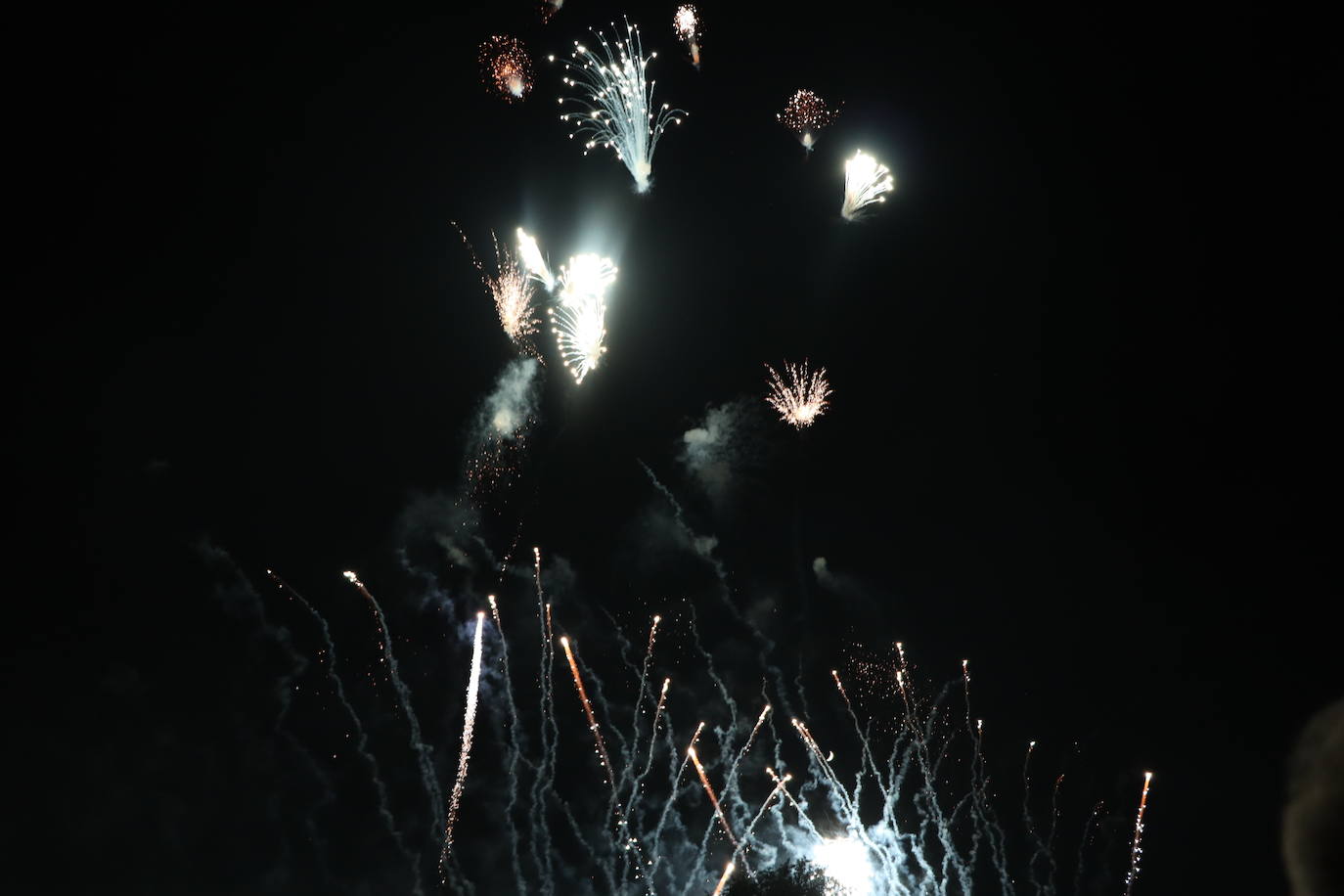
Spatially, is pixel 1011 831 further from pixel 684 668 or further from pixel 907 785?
pixel 684 668

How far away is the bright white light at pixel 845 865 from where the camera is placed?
22.9m

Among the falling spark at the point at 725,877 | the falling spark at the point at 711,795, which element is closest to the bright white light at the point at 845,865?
the falling spark at the point at 725,877

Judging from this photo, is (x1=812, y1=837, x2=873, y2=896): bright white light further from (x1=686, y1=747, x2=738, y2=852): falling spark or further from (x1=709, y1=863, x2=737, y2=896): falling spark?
(x1=686, y1=747, x2=738, y2=852): falling spark

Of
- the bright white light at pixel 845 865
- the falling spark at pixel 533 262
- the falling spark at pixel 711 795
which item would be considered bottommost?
the bright white light at pixel 845 865

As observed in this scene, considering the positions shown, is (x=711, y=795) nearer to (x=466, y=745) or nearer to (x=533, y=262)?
(x=466, y=745)

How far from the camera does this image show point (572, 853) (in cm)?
2719

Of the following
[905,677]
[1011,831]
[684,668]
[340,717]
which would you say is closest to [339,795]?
[340,717]

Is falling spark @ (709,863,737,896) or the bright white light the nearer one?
the bright white light

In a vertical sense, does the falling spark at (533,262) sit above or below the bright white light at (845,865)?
above

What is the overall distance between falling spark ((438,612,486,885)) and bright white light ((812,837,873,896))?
11.1m

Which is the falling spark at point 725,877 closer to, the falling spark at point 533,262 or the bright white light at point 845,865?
the bright white light at point 845,865

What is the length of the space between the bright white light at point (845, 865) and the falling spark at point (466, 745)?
11138 millimetres

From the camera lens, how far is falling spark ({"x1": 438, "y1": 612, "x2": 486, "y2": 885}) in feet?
75.9

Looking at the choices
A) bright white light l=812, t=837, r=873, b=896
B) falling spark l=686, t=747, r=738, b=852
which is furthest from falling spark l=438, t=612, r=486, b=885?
bright white light l=812, t=837, r=873, b=896
